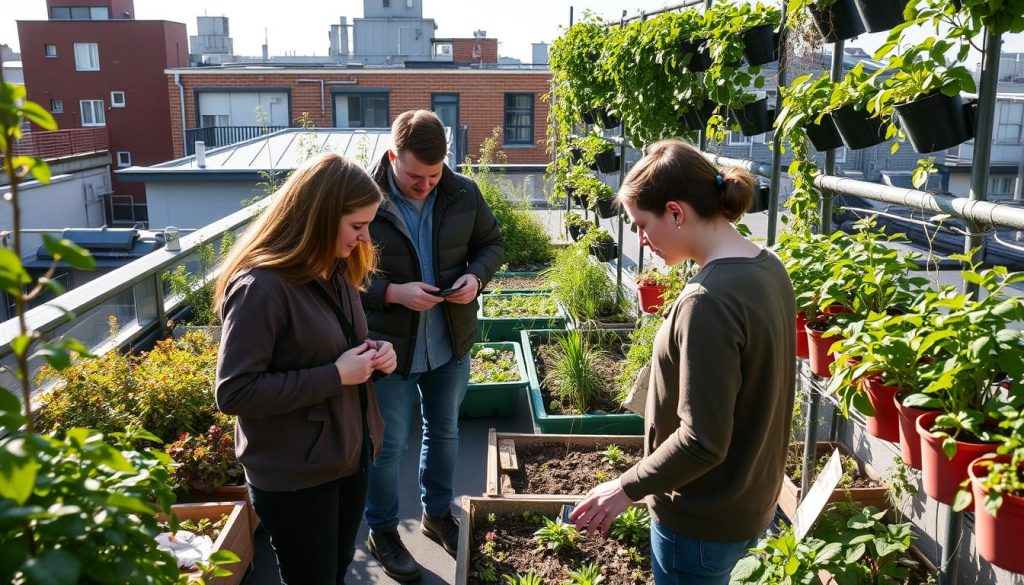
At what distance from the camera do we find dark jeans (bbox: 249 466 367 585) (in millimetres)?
2182

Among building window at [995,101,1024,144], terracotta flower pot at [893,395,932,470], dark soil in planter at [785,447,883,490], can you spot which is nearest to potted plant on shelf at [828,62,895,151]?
terracotta flower pot at [893,395,932,470]

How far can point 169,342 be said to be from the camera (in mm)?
3834

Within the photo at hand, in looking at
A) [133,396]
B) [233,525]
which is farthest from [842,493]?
[133,396]

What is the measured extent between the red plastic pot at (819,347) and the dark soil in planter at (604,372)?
74.5 inches

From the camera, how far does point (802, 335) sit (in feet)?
8.79

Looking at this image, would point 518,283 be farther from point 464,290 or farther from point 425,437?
point 464,290

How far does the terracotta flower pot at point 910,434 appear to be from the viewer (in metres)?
1.90

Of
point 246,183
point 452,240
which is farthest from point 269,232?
point 246,183

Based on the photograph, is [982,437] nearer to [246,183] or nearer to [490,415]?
[490,415]

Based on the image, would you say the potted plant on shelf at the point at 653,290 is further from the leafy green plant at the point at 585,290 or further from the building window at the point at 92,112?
the building window at the point at 92,112

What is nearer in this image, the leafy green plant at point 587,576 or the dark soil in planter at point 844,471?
the leafy green plant at point 587,576

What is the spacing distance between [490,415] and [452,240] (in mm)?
1965

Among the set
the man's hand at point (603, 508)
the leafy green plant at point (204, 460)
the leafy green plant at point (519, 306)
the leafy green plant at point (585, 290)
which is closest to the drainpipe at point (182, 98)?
the leafy green plant at point (519, 306)

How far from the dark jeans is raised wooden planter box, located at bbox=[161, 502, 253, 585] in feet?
2.34
